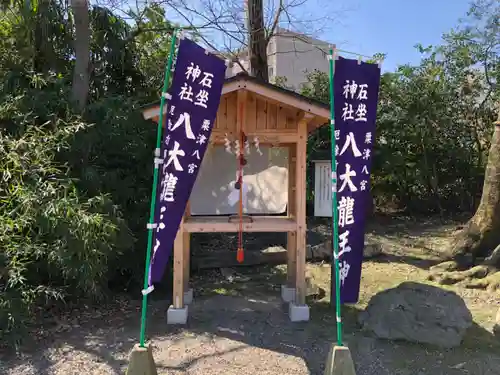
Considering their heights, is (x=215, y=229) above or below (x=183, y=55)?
below

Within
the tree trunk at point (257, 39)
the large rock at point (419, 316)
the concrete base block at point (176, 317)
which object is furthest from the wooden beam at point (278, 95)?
the tree trunk at point (257, 39)

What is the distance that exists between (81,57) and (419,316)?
5.25 meters

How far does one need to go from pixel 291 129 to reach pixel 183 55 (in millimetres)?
1742

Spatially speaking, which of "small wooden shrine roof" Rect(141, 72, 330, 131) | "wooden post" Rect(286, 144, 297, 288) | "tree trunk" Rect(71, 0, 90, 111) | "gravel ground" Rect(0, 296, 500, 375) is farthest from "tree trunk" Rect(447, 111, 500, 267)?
"tree trunk" Rect(71, 0, 90, 111)

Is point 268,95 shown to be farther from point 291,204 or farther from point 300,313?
point 300,313

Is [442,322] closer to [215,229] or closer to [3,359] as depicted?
[215,229]

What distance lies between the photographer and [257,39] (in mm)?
8523

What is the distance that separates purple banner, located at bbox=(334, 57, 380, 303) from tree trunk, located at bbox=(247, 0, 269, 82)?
4893 mm

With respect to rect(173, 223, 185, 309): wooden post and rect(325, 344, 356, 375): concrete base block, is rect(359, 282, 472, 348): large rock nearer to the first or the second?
rect(325, 344, 356, 375): concrete base block

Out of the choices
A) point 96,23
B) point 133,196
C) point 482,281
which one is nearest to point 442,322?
point 482,281

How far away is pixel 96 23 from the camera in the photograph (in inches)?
263

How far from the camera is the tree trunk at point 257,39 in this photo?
27.5 feet

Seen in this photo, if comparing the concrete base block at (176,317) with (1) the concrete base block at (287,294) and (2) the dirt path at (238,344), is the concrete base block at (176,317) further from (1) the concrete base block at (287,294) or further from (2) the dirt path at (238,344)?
(1) the concrete base block at (287,294)

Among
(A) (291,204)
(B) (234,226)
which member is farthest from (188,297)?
(A) (291,204)
